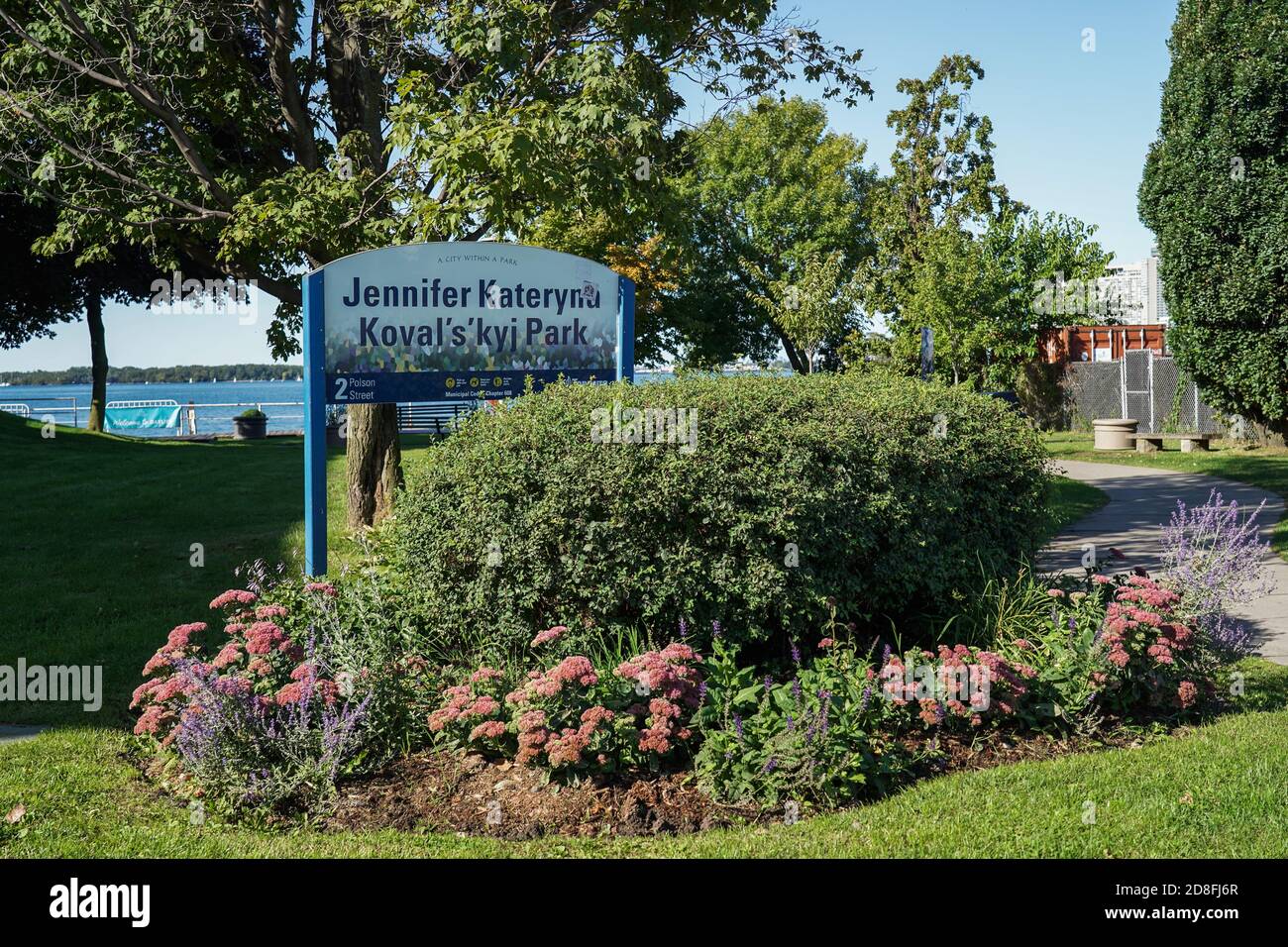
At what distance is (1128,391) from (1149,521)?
20.0 metres

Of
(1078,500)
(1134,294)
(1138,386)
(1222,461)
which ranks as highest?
(1134,294)

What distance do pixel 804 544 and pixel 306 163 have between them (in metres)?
7.87

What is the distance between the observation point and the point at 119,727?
17.6ft

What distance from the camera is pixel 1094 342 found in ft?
119

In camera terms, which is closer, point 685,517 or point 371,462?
point 685,517

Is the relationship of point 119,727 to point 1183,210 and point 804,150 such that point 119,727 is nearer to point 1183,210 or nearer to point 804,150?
point 1183,210

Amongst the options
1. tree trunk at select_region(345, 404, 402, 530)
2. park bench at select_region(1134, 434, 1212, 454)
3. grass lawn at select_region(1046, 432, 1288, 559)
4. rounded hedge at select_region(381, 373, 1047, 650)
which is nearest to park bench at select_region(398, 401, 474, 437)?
rounded hedge at select_region(381, 373, 1047, 650)

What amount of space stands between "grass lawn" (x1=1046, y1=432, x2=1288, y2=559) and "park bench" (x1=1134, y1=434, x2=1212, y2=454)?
199 millimetres

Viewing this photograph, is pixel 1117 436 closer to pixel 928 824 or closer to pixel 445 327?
pixel 445 327

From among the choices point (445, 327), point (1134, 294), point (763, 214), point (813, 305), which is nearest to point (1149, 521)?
point (445, 327)

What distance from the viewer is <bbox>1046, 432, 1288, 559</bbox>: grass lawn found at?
15.8 meters

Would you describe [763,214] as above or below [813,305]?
above

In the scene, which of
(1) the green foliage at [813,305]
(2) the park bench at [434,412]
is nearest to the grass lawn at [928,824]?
(2) the park bench at [434,412]

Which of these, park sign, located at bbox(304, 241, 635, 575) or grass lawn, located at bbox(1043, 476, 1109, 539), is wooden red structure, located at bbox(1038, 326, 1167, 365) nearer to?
grass lawn, located at bbox(1043, 476, 1109, 539)
